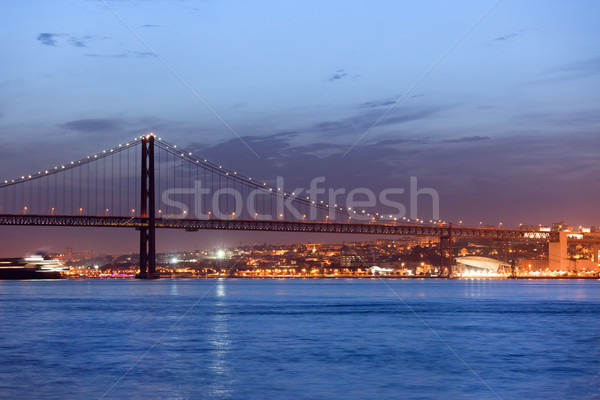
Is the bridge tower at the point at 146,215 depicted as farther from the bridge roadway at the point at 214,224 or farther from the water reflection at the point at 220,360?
the water reflection at the point at 220,360

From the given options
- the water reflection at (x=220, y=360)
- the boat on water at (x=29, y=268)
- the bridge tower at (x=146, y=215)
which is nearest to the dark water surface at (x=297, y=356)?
the water reflection at (x=220, y=360)

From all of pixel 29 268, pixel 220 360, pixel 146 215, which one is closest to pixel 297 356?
pixel 220 360

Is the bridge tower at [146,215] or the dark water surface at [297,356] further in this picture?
the bridge tower at [146,215]

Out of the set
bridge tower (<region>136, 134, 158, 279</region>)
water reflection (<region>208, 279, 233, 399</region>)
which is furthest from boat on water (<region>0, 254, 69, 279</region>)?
water reflection (<region>208, 279, 233, 399</region>)

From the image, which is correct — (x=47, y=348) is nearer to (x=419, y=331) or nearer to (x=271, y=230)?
(x=419, y=331)

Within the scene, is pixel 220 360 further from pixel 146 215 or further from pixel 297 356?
pixel 146 215

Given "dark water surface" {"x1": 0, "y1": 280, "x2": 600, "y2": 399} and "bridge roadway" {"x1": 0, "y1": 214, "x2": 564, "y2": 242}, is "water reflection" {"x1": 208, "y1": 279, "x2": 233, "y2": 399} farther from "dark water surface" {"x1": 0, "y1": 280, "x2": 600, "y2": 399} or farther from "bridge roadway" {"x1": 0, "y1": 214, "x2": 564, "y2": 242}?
"bridge roadway" {"x1": 0, "y1": 214, "x2": 564, "y2": 242}
